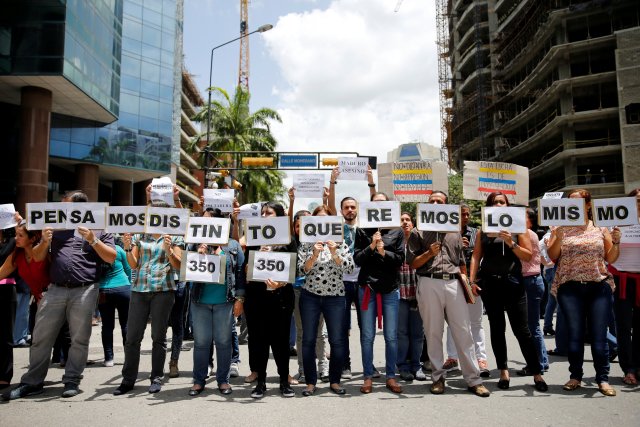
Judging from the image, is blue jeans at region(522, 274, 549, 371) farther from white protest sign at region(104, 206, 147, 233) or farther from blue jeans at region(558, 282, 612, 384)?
white protest sign at region(104, 206, 147, 233)

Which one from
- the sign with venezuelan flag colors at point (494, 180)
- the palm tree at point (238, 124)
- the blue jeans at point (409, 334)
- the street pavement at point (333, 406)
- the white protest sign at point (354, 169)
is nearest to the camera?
the street pavement at point (333, 406)

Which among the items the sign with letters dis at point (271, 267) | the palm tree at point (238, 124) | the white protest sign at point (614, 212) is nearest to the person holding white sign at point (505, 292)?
the white protest sign at point (614, 212)

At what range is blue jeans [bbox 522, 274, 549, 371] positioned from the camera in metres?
6.74

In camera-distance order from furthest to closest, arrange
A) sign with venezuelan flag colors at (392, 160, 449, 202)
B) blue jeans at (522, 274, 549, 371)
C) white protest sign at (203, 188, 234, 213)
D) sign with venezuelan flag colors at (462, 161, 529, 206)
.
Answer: sign with venezuelan flag colors at (392, 160, 449, 202) < sign with venezuelan flag colors at (462, 161, 529, 206) < white protest sign at (203, 188, 234, 213) < blue jeans at (522, 274, 549, 371)

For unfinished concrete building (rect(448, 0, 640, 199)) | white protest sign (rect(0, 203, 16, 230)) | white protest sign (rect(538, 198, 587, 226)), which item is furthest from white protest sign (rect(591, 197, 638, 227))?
unfinished concrete building (rect(448, 0, 640, 199))

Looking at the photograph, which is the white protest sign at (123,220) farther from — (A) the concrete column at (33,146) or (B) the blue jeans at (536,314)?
(A) the concrete column at (33,146)

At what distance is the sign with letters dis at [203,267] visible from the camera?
19.2ft

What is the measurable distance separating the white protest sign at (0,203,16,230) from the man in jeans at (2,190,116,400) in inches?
26.1

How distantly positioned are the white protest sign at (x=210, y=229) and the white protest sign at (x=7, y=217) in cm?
240

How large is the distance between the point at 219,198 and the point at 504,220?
5932 millimetres

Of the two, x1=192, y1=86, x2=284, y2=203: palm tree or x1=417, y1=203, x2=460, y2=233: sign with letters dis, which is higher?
x1=192, y1=86, x2=284, y2=203: palm tree

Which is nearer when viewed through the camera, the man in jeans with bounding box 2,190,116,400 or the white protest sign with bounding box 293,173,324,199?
the man in jeans with bounding box 2,190,116,400

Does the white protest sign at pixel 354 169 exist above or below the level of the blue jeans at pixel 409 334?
above

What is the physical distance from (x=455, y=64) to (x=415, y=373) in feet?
231
